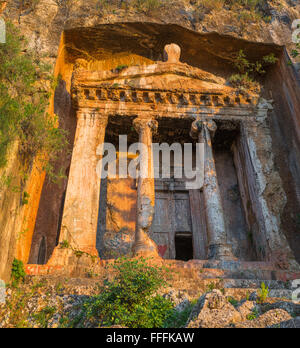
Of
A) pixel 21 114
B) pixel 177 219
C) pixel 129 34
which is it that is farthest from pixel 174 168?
pixel 21 114

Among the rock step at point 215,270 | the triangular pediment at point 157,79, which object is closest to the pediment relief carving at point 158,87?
the triangular pediment at point 157,79

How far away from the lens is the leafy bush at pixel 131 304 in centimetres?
382

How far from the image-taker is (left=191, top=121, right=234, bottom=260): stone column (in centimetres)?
767

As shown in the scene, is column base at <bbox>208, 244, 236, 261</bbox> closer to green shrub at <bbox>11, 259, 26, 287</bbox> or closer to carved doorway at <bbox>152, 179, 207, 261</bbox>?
carved doorway at <bbox>152, 179, 207, 261</bbox>

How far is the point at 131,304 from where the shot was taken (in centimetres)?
409

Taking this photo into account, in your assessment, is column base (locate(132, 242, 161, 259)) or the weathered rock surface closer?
the weathered rock surface

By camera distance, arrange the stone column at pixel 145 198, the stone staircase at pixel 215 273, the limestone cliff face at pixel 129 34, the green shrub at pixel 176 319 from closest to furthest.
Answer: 1. the green shrub at pixel 176 319
2. the stone staircase at pixel 215 273
3. the stone column at pixel 145 198
4. the limestone cliff face at pixel 129 34

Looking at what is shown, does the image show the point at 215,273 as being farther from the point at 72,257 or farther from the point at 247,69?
the point at 247,69

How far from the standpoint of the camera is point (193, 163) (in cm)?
1147

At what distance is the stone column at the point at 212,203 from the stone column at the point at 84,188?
2.93m

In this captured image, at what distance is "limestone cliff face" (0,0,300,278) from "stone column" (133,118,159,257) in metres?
2.65

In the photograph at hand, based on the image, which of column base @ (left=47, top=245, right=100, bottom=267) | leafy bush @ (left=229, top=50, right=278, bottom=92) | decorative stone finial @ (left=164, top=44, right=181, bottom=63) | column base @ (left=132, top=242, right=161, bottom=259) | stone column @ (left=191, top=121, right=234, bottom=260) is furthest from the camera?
decorative stone finial @ (left=164, top=44, right=181, bottom=63)

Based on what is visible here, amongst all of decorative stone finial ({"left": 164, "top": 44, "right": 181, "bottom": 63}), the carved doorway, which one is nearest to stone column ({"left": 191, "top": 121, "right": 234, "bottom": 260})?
the carved doorway

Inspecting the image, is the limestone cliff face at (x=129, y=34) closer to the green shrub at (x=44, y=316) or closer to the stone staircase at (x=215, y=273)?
the stone staircase at (x=215, y=273)
